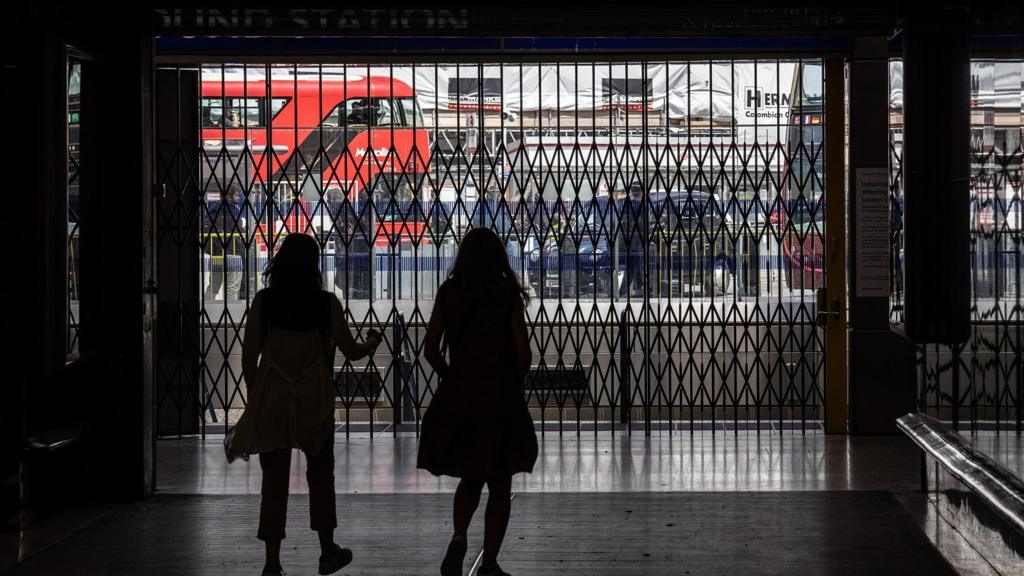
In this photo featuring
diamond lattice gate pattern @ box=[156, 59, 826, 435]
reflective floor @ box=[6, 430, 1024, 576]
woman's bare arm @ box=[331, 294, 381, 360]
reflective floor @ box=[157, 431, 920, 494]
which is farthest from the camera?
diamond lattice gate pattern @ box=[156, 59, 826, 435]

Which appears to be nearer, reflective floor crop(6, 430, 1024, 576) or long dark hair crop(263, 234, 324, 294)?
long dark hair crop(263, 234, 324, 294)

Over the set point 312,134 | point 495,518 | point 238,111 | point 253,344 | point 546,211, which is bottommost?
point 495,518

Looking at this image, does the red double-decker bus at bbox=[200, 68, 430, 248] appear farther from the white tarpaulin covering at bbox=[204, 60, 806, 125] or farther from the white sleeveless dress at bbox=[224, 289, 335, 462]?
the white sleeveless dress at bbox=[224, 289, 335, 462]

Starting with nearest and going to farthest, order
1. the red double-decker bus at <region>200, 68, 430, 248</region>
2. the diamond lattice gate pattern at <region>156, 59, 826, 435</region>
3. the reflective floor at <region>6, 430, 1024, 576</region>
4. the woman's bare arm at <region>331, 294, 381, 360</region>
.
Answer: the woman's bare arm at <region>331, 294, 381, 360</region> → the reflective floor at <region>6, 430, 1024, 576</region> → the diamond lattice gate pattern at <region>156, 59, 826, 435</region> → the red double-decker bus at <region>200, 68, 430, 248</region>

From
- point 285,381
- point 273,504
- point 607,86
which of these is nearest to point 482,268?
point 285,381

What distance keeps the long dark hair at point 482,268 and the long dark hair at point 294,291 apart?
0.58 m

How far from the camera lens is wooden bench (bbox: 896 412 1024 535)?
4.04 meters

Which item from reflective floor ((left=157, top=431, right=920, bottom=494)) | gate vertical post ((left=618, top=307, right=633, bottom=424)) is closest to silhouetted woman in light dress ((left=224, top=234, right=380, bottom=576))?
reflective floor ((left=157, top=431, right=920, bottom=494))

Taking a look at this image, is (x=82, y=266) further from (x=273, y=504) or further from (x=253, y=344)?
(x=273, y=504)

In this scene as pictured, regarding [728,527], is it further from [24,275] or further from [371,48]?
[371,48]

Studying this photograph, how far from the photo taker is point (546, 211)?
8594 millimetres

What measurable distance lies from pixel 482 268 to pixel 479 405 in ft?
1.75

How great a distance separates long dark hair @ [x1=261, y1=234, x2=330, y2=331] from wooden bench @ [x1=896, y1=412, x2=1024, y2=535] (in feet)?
8.80

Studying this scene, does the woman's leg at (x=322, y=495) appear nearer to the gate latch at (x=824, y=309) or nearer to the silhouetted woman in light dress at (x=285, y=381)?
the silhouetted woman in light dress at (x=285, y=381)
